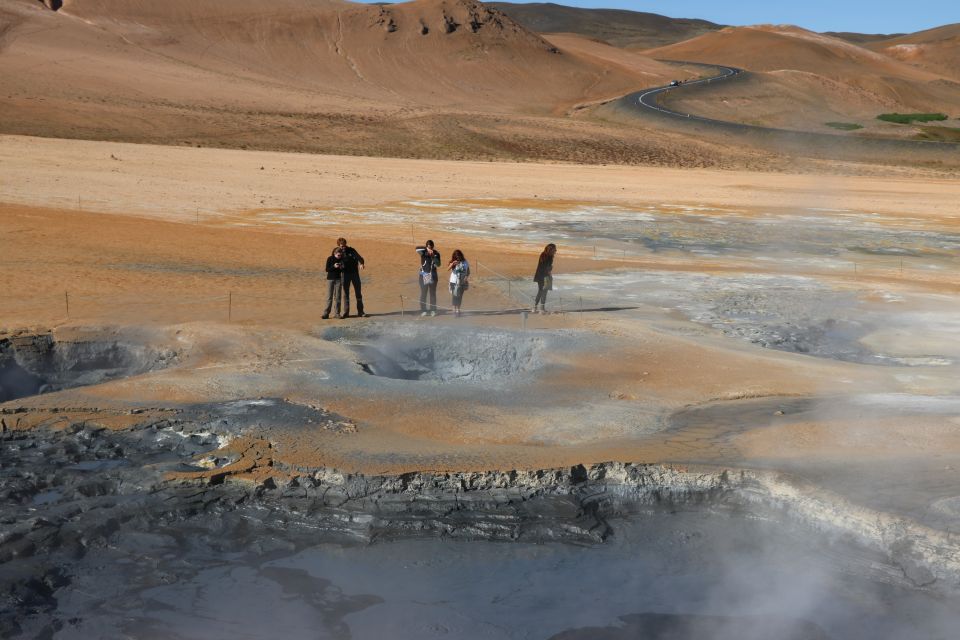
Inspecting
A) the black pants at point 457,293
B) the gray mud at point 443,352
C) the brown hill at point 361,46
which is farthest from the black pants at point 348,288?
the brown hill at point 361,46

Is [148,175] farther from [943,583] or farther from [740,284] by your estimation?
[943,583]

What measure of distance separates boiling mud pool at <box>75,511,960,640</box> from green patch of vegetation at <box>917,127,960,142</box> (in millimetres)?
62039

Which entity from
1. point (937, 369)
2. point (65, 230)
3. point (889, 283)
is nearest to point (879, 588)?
point (937, 369)

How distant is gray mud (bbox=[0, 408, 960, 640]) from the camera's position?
8.07m

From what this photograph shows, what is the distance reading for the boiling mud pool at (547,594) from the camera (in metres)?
7.97

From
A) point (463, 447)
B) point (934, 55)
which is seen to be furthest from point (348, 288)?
point (934, 55)

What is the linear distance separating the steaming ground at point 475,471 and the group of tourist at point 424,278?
1.52 ft

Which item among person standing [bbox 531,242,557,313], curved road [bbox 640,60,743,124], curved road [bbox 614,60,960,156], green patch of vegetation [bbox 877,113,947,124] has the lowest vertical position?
person standing [bbox 531,242,557,313]

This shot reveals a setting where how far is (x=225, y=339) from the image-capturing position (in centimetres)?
1445

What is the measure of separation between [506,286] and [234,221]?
11.4 meters

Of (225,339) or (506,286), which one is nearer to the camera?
(225,339)

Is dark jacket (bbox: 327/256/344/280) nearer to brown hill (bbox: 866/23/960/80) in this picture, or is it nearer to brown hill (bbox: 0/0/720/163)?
brown hill (bbox: 0/0/720/163)

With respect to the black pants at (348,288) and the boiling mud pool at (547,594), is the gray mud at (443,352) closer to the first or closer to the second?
the black pants at (348,288)

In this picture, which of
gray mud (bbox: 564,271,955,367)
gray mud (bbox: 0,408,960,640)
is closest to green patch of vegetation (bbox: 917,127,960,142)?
gray mud (bbox: 564,271,955,367)
